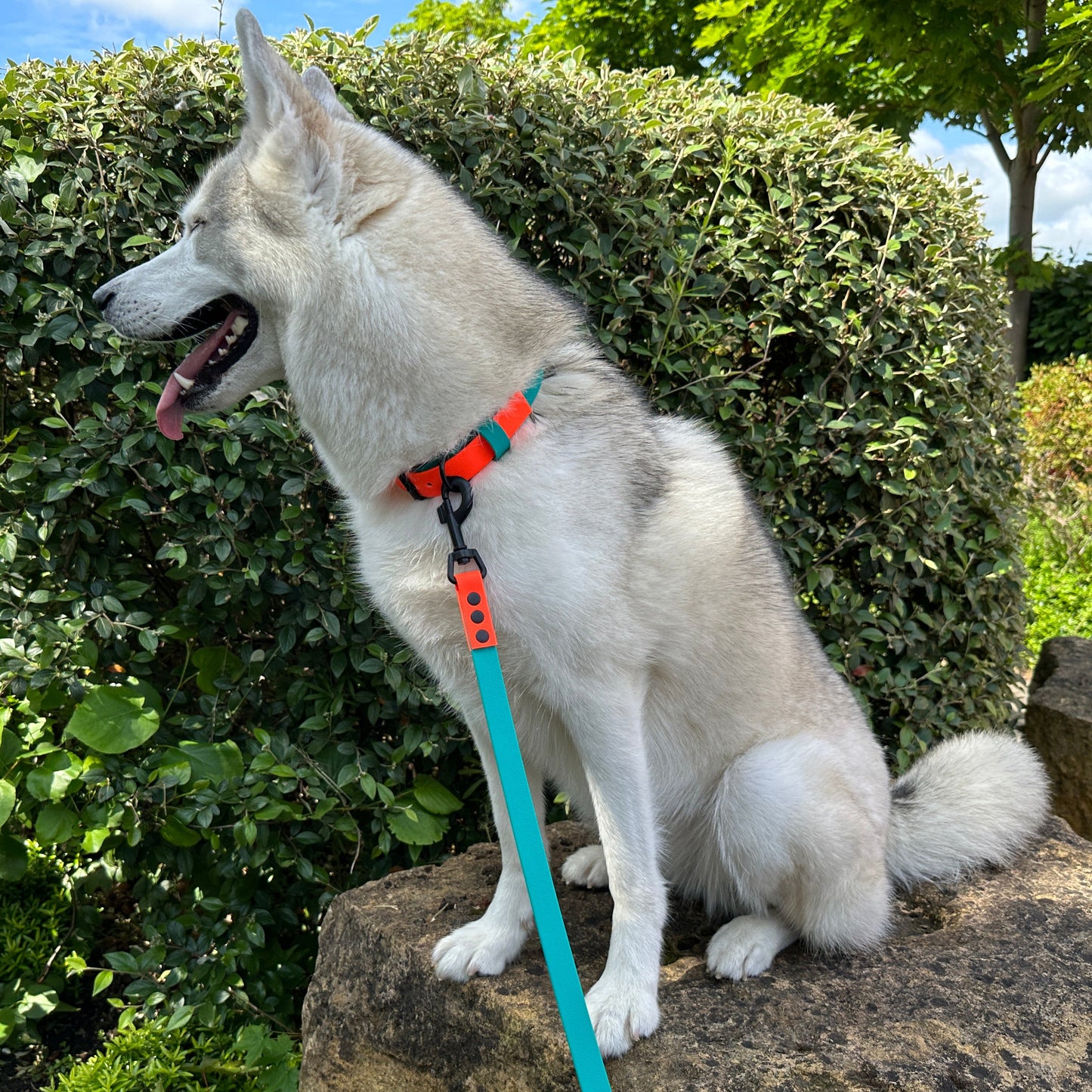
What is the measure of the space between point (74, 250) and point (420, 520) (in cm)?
171

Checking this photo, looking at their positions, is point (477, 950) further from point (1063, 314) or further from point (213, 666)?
point (1063, 314)

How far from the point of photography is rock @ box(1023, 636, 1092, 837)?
416 centimetres

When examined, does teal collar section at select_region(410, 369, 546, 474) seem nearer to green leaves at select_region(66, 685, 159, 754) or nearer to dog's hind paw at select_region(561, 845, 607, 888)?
dog's hind paw at select_region(561, 845, 607, 888)

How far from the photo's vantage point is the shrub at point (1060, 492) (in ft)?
24.3

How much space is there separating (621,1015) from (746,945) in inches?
18.1

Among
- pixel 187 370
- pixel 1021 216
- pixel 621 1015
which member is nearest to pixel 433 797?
pixel 621 1015

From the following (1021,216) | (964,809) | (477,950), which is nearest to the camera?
(477,950)

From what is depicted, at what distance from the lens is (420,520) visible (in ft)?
6.60

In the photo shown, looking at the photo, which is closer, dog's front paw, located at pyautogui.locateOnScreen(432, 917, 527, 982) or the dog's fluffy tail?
dog's front paw, located at pyautogui.locateOnScreen(432, 917, 527, 982)

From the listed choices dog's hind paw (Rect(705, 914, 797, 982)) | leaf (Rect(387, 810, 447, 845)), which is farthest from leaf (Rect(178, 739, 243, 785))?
dog's hind paw (Rect(705, 914, 797, 982))

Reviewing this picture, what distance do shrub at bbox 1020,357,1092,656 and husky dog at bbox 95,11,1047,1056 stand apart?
574 cm

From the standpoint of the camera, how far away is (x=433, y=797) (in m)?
3.12

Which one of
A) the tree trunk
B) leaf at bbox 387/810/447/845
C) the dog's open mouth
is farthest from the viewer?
the tree trunk

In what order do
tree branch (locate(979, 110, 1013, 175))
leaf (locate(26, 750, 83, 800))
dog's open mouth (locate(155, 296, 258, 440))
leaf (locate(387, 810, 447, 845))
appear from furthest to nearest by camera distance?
tree branch (locate(979, 110, 1013, 175)), leaf (locate(387, 810, 447, 845)), leaf (locate(26, 750, 83, 800)), dog's open mouth (locate(155, 296, 258, 440))
